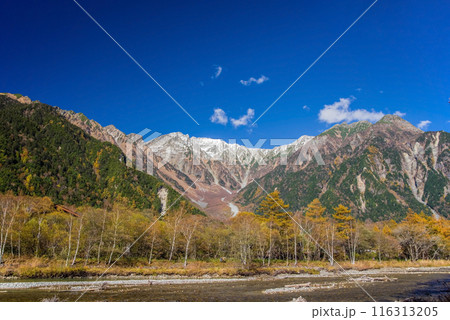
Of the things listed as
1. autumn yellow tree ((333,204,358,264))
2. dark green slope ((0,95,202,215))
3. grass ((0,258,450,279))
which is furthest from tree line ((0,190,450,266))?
dark green slope ((0,95,202,215))

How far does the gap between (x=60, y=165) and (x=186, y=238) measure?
4191 inches

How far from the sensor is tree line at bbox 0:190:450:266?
47.6 metres

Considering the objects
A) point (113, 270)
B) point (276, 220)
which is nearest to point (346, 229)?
point (276, 220)

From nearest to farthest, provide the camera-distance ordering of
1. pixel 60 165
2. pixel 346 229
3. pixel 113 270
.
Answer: pixel 113 270 < pixel 346 229 < pixel 60 165

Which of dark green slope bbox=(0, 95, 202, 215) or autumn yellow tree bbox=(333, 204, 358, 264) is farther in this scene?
dark green slope bbox=(0, 95, 202, 215)

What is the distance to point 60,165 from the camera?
13712cm

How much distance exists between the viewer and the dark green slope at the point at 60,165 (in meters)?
116

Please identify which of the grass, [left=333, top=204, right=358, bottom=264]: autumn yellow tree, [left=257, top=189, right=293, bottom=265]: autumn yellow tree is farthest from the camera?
[left=333, top=204, right=358, bottom=264]: autumn yellow tree

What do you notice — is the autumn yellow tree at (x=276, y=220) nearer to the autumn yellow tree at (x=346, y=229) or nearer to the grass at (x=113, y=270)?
the grass at (x=113, y=270)

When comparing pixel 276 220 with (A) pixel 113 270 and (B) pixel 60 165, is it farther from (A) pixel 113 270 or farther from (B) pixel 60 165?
(B) pixel 60 165

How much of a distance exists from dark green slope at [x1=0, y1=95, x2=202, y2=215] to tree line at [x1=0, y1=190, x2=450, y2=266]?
60.1m

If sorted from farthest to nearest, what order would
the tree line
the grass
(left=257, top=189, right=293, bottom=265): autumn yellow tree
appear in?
(left=257, top=189, right=293, bottom=265): autumn yellow tree < the tree line < the grass

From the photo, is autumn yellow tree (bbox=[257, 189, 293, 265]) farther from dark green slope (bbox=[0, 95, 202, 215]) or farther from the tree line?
dark green slope (bbox=[0, 95, 202, 215])
